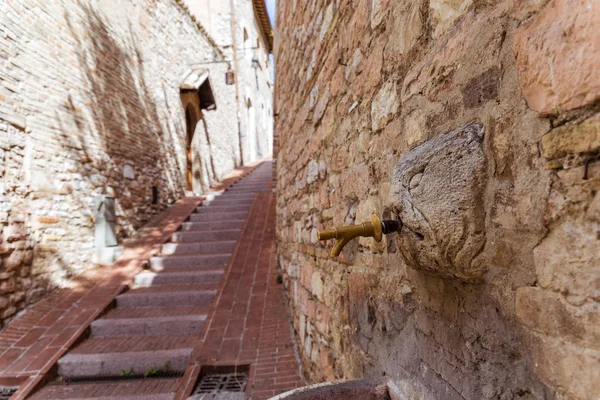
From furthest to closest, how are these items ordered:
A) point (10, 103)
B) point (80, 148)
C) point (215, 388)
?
point (80, 148) → point (10, 103) → point (215, 388)

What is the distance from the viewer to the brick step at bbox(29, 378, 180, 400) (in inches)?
113

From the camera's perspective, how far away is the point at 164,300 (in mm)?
4504

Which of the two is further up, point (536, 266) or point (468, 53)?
point (468, 53)

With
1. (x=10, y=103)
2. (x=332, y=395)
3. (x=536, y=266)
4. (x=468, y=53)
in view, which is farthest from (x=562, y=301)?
(x=10, y=103)

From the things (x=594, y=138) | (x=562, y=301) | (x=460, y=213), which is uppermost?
(x=594, y=138)

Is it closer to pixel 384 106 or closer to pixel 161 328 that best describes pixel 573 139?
pixel 384 106

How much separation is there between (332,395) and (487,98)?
38.3 inches

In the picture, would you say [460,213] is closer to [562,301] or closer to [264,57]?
[562,301]

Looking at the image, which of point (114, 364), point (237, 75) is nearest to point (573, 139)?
point (114, 364)

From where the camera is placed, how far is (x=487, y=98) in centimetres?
77

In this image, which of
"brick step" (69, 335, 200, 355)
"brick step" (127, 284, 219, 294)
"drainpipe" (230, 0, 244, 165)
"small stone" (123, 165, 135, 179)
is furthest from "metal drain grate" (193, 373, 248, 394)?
"drainpipe" (230, 0, 244, 165)

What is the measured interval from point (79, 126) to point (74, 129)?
0.45 feet

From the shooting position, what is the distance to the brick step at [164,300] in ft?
14.7

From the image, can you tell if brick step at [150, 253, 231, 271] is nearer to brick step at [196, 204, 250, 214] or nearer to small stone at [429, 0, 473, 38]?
brick step at [196, 204, 250, 214]
